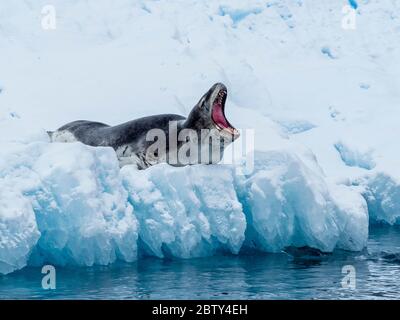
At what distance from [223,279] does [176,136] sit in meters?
3.32

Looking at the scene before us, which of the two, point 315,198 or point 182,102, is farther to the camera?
point 182,102

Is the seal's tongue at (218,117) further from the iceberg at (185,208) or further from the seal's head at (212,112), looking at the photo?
the iceberg at (185,208)

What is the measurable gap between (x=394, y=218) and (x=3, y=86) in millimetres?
7593

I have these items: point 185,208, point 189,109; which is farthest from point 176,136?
point 189,109

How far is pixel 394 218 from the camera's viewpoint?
45.6 ft

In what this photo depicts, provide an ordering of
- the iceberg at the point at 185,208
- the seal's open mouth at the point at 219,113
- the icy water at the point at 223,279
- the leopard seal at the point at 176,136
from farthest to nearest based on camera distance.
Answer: the seal's open mouth at the point at 219,113
the leopard seal at the point at 176,136
the iceberg at the point at 185,208
the icy water at the point at 223,279

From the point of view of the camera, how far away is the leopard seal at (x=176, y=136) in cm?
985

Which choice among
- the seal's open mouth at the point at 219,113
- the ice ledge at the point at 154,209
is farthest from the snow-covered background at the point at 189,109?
the seal's open mouth at the point at 219,113

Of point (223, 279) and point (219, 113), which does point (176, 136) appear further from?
point (223, 279)

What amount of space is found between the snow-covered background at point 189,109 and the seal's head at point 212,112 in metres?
0.68
